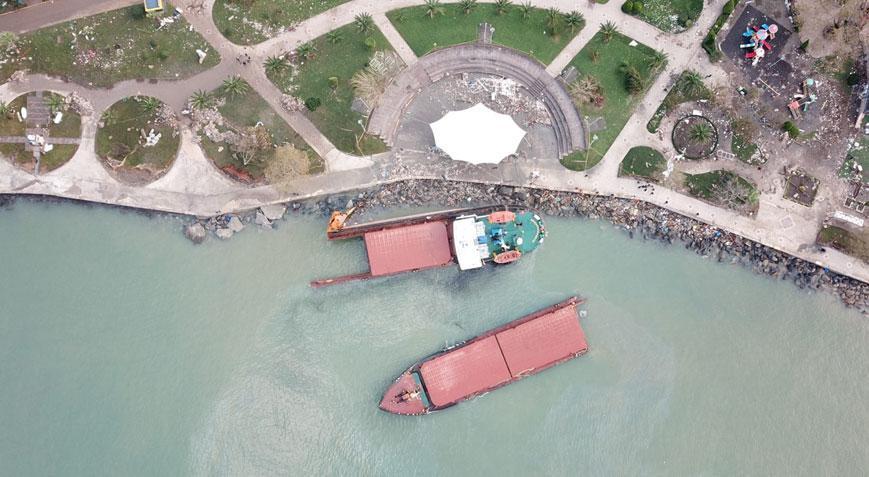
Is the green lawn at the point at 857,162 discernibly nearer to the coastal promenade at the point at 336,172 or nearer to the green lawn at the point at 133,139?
the coastal promenade at the point at 336,172

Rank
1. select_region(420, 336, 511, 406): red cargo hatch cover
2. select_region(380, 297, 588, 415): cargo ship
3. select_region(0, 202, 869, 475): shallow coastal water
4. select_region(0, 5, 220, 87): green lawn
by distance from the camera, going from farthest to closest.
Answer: select_region(0, 5, 220, 87): green lawn < select_region(0, 202, 869, 475): shallow coastal water < select_region(380, 297, 588, 415): cargo ship < select_region(420, 336, 511, 406): red cargo hatch cover

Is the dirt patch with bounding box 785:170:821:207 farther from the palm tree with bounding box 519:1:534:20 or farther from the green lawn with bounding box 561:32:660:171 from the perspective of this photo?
the palm tree with bounding box 519:1:534:20

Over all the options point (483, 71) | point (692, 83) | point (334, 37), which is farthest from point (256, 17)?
point (692, 83)

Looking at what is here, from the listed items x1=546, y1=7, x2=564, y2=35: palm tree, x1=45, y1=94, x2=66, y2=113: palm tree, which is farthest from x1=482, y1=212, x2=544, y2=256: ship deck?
x1=45, y1=94, x2=66, y2=113: palm tree

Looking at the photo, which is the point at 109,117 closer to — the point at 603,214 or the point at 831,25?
the point at 603,214

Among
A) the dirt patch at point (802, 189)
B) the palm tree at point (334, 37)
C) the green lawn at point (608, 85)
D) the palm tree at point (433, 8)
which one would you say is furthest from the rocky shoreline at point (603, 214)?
the palm tree at point (433, 8)

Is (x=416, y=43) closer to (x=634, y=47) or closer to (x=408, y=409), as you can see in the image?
(x=634, y=47)
